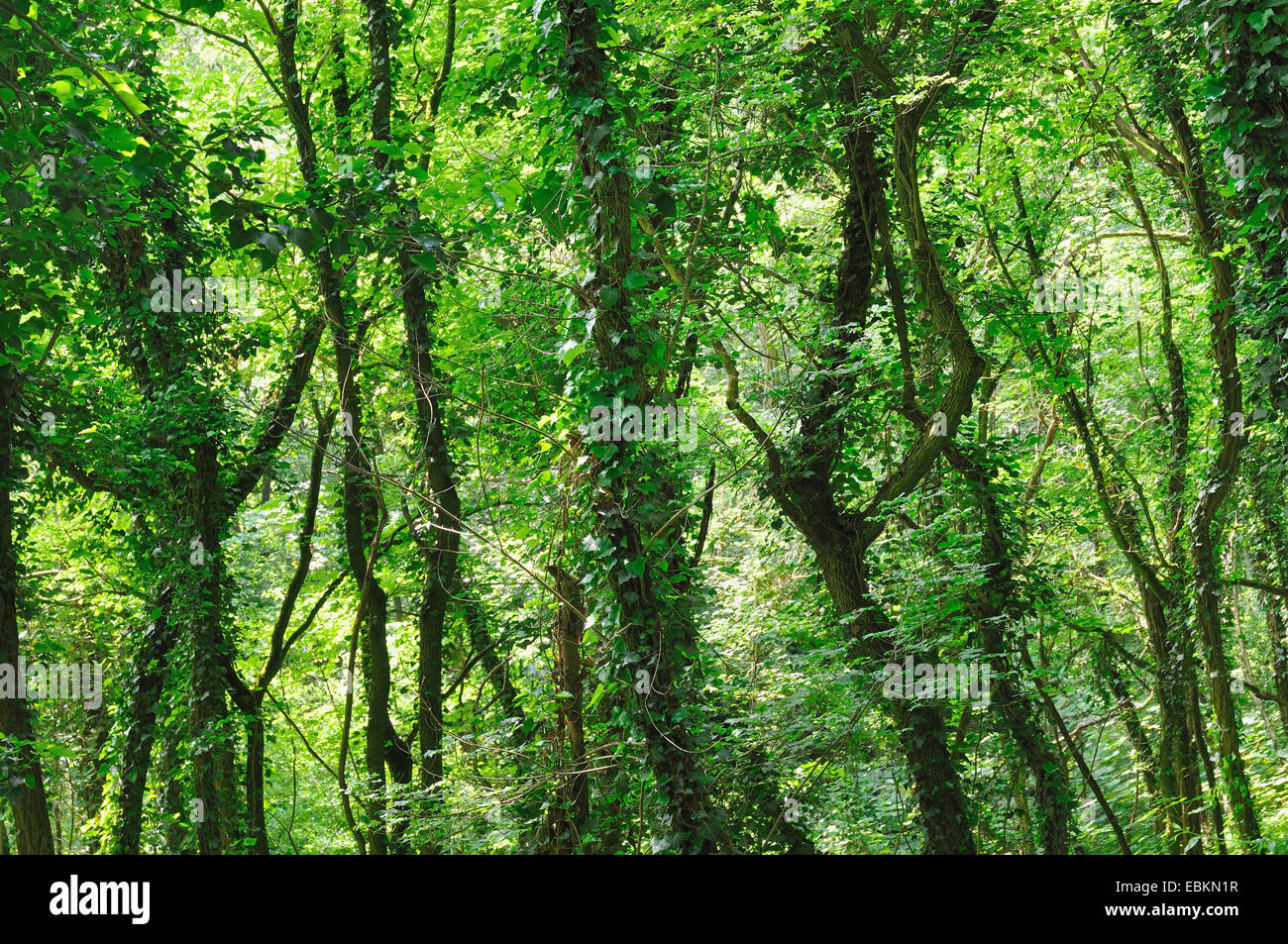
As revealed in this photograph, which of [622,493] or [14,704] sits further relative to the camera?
[14,704]

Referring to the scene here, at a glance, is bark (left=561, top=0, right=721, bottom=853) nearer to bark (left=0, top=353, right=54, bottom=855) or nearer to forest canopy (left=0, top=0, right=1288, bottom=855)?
forest canopy (left=0, top=0, right=1288, bottom=855)

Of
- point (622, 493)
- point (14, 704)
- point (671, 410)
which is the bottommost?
point (14, 704)

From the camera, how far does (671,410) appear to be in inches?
201

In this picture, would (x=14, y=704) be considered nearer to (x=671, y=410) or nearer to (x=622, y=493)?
(x=622, y=493)

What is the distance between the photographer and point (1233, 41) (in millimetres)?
5008

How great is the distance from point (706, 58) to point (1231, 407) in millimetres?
4706

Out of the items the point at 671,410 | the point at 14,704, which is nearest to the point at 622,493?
the point at 671,410

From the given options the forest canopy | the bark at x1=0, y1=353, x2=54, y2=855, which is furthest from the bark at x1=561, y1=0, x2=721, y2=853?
the bark at x1=0, y1=353, x2=54, y2=855

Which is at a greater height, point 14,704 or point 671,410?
point 671,410

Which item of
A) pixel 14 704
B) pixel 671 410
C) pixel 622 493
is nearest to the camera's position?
pixel 622 493

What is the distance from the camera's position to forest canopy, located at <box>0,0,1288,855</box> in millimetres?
4934

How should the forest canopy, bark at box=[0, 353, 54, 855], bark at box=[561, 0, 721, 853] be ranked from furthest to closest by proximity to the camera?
bark at box=[0, 353, 54, 855], the forest canopy, bark at box=[561, 0, 721, 853]
